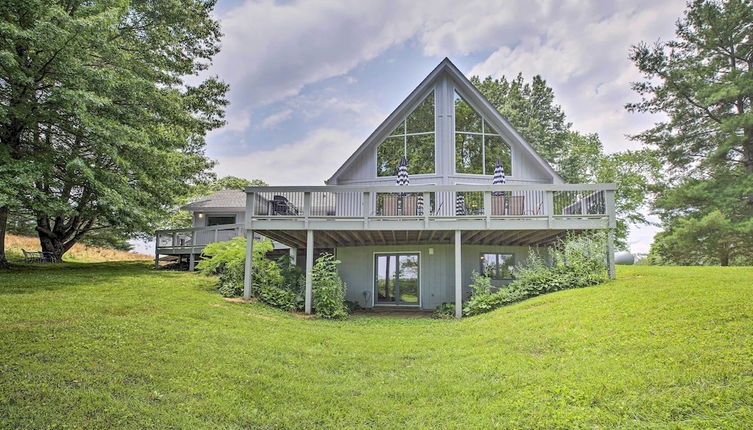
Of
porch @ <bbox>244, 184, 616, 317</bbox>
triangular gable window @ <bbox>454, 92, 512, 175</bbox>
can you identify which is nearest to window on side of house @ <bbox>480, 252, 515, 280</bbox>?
porch @ <bbox>244, 184, 616, 317</bbox>

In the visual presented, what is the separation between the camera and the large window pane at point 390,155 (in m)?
14.1

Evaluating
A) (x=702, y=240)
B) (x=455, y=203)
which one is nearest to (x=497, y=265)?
(x=455, y=203)

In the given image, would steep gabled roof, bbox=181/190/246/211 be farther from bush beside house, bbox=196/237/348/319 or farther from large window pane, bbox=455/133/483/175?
large window pane, bbox=455/133/483/175

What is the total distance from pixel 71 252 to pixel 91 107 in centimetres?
1226

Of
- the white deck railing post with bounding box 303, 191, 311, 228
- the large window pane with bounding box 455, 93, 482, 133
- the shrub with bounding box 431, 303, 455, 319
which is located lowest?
the shrub with bounding box 431, 303, 455, 319

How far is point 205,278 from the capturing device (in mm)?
14117

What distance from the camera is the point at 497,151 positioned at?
14.1m

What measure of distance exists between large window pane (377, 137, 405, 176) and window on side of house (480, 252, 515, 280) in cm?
434

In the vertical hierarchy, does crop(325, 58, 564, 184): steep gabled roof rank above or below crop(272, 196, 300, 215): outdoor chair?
above

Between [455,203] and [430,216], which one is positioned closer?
[430,216]

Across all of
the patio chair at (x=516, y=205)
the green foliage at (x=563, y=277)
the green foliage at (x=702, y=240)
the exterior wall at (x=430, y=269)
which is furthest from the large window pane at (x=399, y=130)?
the green foliage at (x=702, y=240)

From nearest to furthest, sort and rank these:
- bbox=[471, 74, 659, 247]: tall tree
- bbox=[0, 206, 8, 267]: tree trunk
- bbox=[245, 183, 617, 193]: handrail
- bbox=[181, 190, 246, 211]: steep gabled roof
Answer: bbox=[245, 183, 617, 193]: handrail → bbox=[0, 206, 8, 267]: tree trunk → bbox=[181, 190, 246, 211]: steep gabled roof → bbox=[471, 74, 659, 247]: tall tree

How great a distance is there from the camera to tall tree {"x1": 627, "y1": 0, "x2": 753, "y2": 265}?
18109 mm

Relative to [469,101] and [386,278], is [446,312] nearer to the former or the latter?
[386,278]
